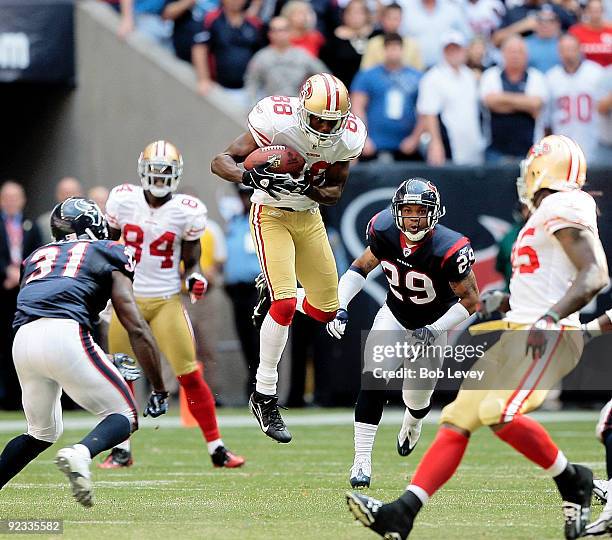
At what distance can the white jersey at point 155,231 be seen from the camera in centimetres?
860

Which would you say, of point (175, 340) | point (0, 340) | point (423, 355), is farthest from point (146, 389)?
point (423, 355)

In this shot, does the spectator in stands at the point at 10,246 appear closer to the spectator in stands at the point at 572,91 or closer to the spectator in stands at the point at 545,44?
the spectator in stands at the point at 572,91

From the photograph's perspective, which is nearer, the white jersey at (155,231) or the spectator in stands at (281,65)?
the white jersey at (155,231)

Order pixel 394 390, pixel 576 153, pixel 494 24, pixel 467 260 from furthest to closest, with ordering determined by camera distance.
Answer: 1. pixel 494 24
2. pixel 394 390
3. pixel 467 260
4. pixel 576 153

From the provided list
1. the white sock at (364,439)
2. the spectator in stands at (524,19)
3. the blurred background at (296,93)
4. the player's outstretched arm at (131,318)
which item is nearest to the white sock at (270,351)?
the white sock at (364,439)

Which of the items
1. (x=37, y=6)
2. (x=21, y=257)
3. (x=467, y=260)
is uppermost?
(x=37, y=6)

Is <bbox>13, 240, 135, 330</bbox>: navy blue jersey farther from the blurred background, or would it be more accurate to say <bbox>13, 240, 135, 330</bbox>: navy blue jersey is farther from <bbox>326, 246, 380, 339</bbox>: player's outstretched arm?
the blurred background

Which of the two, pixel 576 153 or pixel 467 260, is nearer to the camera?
pixel 576 153

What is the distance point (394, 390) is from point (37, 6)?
5.35 m

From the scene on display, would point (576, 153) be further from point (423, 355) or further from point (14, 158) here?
point (14, 158)

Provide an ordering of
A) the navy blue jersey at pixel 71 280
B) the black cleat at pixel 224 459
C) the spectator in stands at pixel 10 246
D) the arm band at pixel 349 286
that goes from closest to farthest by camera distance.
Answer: the navy blue jersey at pixel 71 280, the arm band at pixel 349 286, the black cleat at pixel 224 459, the spectator in stands at pixel 10 246

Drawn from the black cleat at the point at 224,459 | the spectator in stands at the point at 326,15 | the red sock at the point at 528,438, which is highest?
the spectator in stands at the point at 326,15

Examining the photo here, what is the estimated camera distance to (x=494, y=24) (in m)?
14.2

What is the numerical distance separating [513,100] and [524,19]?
6.32ft
